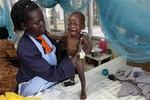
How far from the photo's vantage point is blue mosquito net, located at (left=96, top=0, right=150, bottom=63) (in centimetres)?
104

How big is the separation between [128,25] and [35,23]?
0.59 metres

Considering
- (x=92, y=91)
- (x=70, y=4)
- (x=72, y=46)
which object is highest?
(x=70, y=4)

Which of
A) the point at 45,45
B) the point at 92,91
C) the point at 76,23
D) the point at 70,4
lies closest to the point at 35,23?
the point at 45,45

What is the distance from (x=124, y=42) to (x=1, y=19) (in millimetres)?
3017

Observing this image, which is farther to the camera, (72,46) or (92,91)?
(72,46)

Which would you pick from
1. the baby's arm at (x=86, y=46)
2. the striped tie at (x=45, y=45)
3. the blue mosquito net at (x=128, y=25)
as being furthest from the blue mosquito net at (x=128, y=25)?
the striped tie at (x=45, y=45)

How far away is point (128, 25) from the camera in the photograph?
1.12m

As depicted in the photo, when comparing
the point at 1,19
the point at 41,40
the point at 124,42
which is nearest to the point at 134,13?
the point at 124,42

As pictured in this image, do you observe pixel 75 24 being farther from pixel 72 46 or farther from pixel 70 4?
pixel 70 4

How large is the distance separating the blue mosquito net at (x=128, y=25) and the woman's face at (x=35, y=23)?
0.46 meters

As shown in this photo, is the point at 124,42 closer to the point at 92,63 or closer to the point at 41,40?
the point at 41,40

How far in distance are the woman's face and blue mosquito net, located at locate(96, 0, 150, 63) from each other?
0.46m

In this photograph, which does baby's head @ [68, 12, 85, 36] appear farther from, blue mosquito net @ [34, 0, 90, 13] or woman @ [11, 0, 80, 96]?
blue mosquito net @ [34, 0, 90, 13]

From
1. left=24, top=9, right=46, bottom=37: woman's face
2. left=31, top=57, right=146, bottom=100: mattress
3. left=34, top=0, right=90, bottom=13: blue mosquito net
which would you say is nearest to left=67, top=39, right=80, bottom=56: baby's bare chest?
left=31, top=57, right=146, bottom=100: mattress
